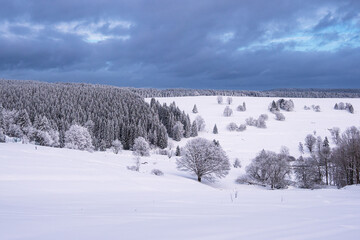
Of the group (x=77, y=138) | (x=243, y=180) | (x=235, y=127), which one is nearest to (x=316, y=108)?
(x=235, y=127)

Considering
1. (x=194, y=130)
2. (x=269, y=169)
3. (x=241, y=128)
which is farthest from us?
(x=241, y=128)

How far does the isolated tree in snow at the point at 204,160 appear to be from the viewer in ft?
135

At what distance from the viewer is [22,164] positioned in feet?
57.9

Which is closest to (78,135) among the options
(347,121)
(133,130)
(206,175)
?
(133,130)

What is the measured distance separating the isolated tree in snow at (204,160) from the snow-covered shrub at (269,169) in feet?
30.1

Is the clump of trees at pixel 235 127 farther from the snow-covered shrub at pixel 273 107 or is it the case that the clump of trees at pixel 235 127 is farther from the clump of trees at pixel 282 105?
the clump of trees at pixel 282 105

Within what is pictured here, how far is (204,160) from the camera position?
4156 centimetres

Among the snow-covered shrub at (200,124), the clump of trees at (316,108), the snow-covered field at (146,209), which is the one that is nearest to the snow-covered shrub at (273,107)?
the clump of trees at (316,108)

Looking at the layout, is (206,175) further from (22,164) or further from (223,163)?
(22,164)

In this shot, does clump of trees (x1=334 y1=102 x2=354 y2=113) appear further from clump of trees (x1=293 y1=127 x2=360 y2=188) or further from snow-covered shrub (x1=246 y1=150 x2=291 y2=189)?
snow-covered shrub (x1=246 y1=150 x2=291 y2=189)

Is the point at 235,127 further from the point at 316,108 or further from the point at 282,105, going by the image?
the point at 316,108

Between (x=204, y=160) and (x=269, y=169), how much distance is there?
14581 mm

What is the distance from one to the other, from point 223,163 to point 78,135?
1886 inches

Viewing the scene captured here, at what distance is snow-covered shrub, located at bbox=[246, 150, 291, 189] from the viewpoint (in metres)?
46.4
